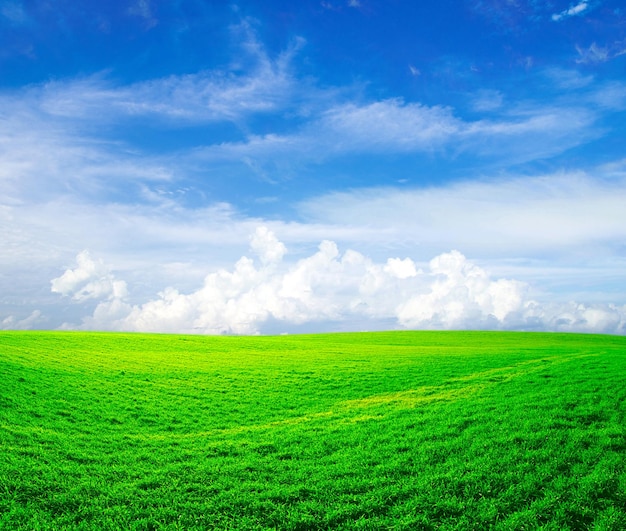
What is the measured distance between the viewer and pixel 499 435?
1597cm

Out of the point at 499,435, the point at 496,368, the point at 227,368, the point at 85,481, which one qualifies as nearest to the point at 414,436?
the point at 499,435

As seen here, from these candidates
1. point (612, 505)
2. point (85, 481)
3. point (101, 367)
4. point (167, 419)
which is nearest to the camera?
point (612, 505)

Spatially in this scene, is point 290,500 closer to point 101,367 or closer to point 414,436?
point 414,436

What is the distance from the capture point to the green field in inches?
449

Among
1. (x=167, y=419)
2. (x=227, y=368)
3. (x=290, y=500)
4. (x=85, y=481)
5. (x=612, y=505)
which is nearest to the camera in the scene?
(x=612, y=505)

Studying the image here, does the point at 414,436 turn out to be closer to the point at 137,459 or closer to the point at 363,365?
the point at 137,459

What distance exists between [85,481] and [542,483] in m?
13.2

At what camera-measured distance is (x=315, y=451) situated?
1577 cm

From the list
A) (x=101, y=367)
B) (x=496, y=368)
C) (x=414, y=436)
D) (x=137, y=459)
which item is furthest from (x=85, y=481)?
(x=496, y=368)

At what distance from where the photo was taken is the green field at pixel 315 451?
1141 centimetres

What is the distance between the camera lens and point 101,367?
34.1 metres

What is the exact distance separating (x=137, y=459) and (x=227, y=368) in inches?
822

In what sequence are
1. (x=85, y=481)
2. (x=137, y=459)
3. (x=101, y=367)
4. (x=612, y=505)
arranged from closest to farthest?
1. (x=612, y=505)
2. (x=85, y=481)
3. (x=137, y=459)
4. (x=101, y=367)

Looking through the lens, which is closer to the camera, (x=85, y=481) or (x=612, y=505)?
(x=612, y=505)
